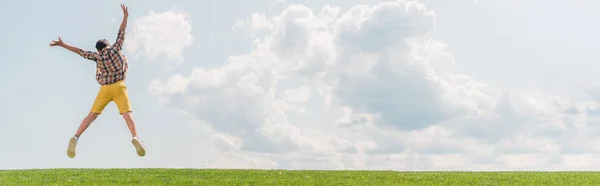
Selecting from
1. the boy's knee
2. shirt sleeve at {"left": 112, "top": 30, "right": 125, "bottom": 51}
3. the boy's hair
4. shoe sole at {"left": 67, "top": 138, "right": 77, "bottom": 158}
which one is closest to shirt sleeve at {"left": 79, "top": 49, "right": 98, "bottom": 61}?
the boy's hair

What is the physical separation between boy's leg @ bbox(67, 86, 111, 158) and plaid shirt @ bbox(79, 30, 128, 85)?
0.26 meters

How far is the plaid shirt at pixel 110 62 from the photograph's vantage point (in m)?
13.4

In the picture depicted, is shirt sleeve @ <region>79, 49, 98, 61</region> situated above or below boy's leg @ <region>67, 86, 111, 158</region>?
above

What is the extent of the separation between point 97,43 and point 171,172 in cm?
484

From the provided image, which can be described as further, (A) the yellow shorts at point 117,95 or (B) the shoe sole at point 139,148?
(A) the yellow shorts at point 117,95

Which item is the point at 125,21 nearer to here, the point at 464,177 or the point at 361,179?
the point at 361,179

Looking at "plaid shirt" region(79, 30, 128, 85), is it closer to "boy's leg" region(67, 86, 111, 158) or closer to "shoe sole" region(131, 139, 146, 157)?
"boy's leg" region(67, 86, 111, 158)

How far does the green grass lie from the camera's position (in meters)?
15.0

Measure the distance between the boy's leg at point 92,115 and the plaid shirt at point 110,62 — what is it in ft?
0.86

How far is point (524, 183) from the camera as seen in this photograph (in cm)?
1535

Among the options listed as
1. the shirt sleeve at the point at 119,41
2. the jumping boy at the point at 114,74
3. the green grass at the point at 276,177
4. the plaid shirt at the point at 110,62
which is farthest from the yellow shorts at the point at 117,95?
the green grass at the point at 276,177

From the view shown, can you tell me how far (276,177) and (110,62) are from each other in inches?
199

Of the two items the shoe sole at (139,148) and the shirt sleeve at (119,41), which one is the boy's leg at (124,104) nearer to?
the shoe sole at (139,148)

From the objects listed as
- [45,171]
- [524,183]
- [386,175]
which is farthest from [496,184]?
[45,171]
